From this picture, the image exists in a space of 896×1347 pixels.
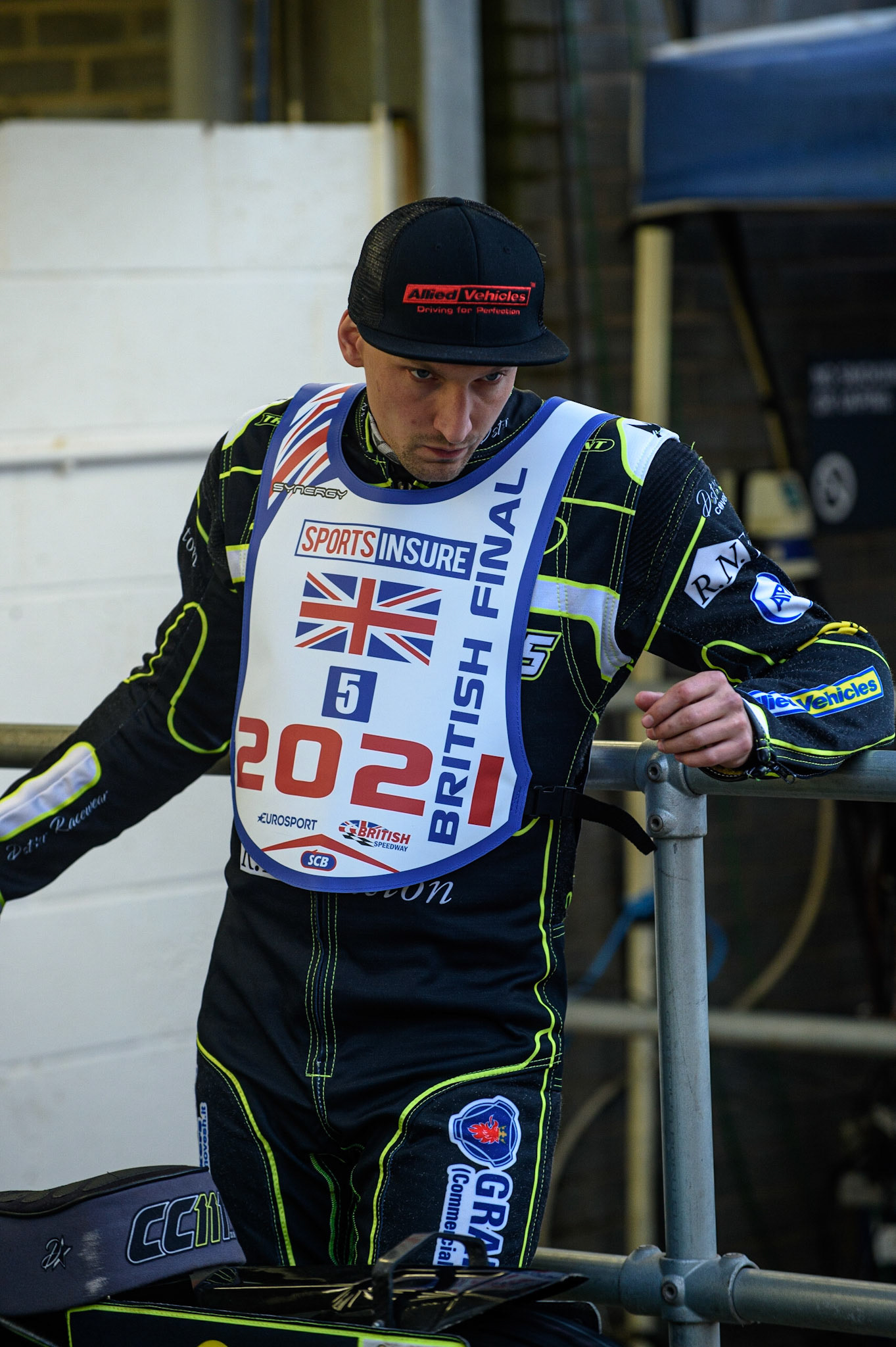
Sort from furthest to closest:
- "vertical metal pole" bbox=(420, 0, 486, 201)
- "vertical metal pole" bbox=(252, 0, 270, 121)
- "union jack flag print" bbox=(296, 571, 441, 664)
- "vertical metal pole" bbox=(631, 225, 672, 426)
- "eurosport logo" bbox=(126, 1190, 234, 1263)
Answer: "vertical metal pole" bbox=(631, 225, 672, 426) → "vertical metal pole" bbox=(252, 0, 270, 121) → "vertical metal pole" bbox=(420, 0, 486, 201) → "union jack flag print" bbox=(296, 571, 441, 664) → "eurosport logo" bbox=(126, 1190, 234, 1263)

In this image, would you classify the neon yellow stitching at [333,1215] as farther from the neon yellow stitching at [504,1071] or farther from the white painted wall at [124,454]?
the white painted wall at [124,454]

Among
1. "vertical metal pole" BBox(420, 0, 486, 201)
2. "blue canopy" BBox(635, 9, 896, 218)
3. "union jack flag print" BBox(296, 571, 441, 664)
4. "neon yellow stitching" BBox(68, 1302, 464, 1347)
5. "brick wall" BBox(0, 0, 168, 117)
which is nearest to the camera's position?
"neon yellow stitching" BBox(68, 1302, 464, 1347)

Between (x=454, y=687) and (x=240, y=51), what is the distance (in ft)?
7.56

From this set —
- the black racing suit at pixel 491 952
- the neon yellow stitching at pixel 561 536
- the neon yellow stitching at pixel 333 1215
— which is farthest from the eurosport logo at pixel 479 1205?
the neon yellow stitching at pixel 561 536

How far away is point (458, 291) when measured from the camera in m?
1.25

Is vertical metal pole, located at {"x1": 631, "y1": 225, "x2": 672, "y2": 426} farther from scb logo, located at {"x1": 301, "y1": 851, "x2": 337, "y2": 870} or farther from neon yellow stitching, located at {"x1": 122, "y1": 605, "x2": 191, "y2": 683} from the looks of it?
scb logo, located at {"x1": 301, "y1": 851, "x2": 337, "y2": 870}

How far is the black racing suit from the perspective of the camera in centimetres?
126

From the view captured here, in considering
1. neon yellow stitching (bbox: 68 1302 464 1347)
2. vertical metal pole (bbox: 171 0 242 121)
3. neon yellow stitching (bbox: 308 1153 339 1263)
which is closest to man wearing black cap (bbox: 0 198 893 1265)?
neon yellow stitching (bbox: 308 1153 339 1263)

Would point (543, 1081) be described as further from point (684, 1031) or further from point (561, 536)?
point (561, 536)

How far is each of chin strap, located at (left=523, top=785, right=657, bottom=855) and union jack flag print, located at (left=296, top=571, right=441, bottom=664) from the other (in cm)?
16

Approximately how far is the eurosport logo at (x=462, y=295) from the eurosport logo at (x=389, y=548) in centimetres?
21

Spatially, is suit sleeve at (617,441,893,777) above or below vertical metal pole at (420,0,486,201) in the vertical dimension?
below

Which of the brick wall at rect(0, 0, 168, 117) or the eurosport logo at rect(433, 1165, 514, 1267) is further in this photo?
the brick wall at rect(0, 0, 168, 117)

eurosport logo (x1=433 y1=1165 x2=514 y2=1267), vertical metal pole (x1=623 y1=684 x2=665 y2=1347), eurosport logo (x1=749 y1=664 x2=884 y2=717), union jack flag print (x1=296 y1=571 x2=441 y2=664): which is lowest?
vertical metal pole (x1=623 y1=684 x2=665 y2=1347)
